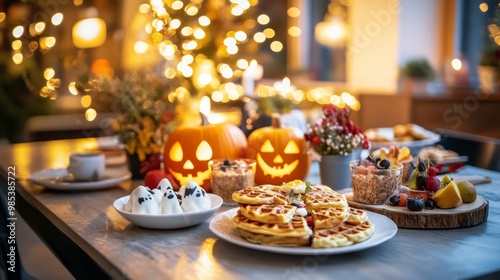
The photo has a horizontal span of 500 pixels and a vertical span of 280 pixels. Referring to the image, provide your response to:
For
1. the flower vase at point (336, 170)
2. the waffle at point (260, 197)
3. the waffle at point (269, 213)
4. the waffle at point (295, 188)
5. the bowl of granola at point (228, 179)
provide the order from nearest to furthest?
the waffle at point (269, 213) < the waffle at point (260, 197) < the waffle at point (295, 188) < the bowl of granola at point (228, 179) < the flower vase at point (336, 170)

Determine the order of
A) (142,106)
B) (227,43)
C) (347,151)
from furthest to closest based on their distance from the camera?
(227,43) < (142,106) < (347,151)

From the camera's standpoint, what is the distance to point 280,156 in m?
1.88

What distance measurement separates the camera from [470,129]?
4.04 metres

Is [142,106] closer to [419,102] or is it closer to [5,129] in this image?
[419,102]

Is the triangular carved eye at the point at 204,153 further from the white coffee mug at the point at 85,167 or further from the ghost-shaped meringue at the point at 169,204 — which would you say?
the ghost-shaped meringue at the point at 169,204

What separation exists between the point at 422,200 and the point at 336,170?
0.40 meters

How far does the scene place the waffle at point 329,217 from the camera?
1228 mm

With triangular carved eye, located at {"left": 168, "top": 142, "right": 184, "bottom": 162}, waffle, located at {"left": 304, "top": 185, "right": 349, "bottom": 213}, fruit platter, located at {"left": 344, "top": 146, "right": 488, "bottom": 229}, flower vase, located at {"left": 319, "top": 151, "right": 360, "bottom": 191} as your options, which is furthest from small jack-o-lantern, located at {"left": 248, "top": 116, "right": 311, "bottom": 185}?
waffle, located at {"left": 304, "top": 185, "right": 349, "bottom": 213}

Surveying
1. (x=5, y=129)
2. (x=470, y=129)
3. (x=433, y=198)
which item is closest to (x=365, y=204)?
(x=433, y=198)

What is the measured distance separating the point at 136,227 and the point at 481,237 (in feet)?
2.62

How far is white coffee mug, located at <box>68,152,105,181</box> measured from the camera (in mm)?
1938

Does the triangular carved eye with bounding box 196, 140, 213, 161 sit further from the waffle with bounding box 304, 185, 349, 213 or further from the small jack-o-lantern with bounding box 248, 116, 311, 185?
the waffle with bounding box 304, 185, 349, 213

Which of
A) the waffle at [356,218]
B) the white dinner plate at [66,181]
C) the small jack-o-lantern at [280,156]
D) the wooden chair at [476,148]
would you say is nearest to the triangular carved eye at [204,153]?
the small jack-o-lantern at [280,156]

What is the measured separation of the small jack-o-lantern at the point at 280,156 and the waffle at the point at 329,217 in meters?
0.60
